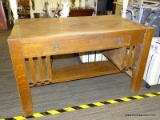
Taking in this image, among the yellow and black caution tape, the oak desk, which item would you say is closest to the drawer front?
the oak desk

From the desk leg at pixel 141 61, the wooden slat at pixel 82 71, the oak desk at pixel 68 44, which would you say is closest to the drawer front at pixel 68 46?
the oak desk at pixel 68 44

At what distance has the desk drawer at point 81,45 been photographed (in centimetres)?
116

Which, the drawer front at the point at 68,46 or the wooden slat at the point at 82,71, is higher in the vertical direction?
the drawer front at the point at 68,46

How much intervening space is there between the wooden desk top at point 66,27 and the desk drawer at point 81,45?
71 millimetres

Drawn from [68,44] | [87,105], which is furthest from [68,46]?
[87,105]

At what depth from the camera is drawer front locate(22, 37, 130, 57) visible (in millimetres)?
1114

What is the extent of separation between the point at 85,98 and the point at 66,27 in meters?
0.77

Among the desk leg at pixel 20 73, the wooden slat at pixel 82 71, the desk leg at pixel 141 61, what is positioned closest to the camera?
the desk leg at pixel 20 73

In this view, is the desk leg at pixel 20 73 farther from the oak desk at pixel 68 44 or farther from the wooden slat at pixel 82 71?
the wooden slat at pixel 82 71

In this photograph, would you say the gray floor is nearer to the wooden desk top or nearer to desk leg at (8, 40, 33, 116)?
desk leg at (8, 40, 33, 116)

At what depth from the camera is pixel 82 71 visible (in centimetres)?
162

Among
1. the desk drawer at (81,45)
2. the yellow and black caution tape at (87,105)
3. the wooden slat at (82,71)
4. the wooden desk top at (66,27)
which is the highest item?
the wooden desk top at (66,27)

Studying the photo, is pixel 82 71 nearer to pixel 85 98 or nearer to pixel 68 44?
pixel 85 98

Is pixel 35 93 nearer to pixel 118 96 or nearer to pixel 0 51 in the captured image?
pixel 118 96
